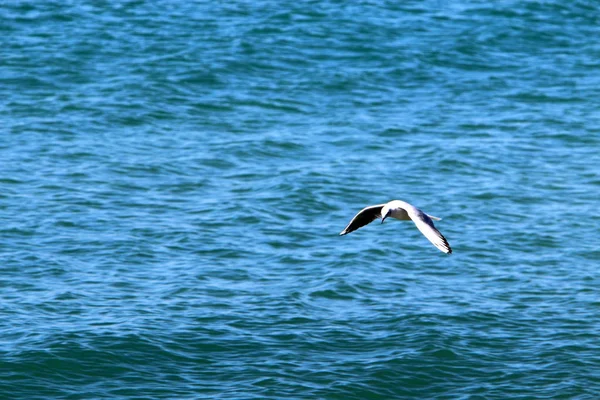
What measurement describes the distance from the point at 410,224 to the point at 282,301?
14.8 feet

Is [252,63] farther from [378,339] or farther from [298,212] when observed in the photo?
[378,339]

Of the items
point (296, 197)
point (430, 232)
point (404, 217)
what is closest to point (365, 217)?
point (404, 217)

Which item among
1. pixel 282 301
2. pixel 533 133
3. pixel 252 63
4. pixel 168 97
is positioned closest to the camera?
pixel 282 301

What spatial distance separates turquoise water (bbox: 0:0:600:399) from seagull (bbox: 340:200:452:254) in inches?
143

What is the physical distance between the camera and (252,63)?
30188 mm

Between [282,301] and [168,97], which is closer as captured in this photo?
[282,301]

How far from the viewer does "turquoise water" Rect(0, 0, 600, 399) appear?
16.5m

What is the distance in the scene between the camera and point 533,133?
86.5 ft

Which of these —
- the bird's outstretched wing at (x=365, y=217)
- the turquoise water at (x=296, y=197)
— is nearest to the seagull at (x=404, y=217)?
the bird's outstretched wing at (x=365, y=217)

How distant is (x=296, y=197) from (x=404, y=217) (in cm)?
1027

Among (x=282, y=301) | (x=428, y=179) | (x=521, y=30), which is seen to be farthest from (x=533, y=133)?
(x=282, y=301)

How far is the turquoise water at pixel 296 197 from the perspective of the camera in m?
16.5

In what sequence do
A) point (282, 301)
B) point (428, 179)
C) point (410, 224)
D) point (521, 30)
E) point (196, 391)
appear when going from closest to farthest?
point (196, 391)
point (282, 301)
point (410, 224)
point (428, 179)
point (521, 30)

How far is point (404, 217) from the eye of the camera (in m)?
12.4
